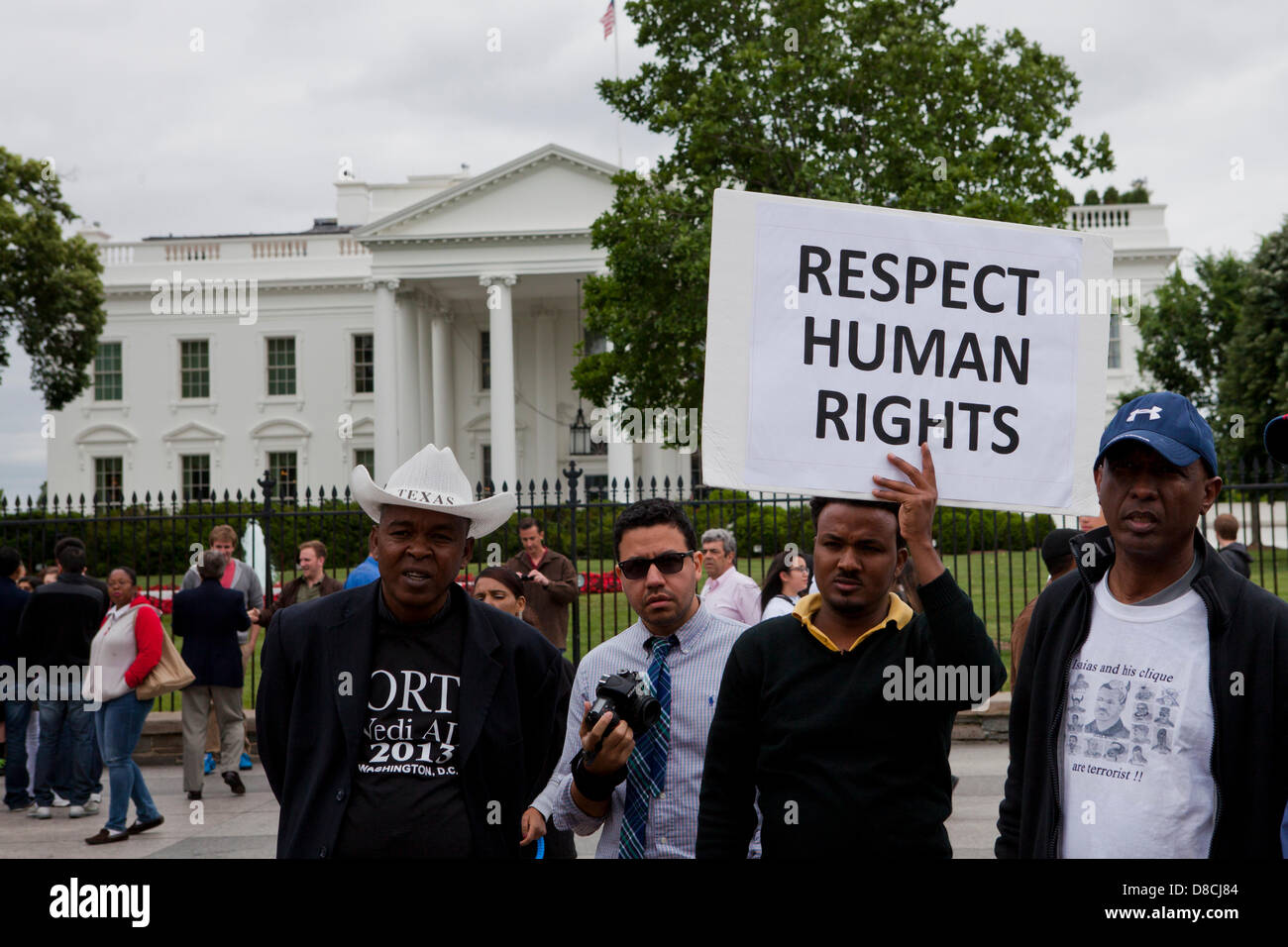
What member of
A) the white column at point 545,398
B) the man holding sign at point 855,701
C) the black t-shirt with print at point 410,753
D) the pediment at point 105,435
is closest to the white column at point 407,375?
the white column at point 545,398

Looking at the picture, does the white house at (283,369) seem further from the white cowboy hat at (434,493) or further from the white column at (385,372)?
the white cowboy hat at (434,493)

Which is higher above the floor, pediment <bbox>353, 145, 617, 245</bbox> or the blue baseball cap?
pediment <bbox>353, 145, 617, 245</bbox>

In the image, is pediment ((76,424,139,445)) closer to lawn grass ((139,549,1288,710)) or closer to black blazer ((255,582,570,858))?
lawn grass ((139,549,1288,710))

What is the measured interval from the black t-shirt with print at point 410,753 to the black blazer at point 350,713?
0.10 ft

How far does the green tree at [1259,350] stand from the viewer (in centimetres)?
2467

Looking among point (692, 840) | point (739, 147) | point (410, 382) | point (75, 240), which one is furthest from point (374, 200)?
point (692, 840)

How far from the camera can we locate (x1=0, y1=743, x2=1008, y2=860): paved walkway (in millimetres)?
7914

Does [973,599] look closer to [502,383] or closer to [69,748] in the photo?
[69,748]

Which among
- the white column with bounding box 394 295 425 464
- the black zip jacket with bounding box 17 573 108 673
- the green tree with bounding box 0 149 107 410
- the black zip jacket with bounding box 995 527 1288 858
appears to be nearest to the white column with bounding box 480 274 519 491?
the white column with bounding box 394 295 425 464

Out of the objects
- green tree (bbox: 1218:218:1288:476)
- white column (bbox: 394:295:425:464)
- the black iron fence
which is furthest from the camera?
white column (bbox: 394:295:425:464)

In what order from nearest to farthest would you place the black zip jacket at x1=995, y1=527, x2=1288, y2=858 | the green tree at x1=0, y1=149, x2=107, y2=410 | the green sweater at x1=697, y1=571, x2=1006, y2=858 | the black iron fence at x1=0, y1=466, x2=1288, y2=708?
the black zip jacket at x1=995, y1=527, x2=1288, y2=858 → the green sweater at x1=697, y1=571, x2=1006, y2=858 → the black iron fence at x1=0, y1=466, x2=1288, y2=708 → the green tree at x1=0, y1=149, x2=107, y2=410

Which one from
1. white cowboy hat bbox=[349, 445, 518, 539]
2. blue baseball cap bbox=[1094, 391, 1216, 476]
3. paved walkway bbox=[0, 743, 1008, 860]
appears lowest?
paved walkway bbox=[0, 743, 1008, 860]

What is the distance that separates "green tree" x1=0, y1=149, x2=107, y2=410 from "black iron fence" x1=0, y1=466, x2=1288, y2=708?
1004 centimetres

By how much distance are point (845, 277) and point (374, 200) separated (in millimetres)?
50502
